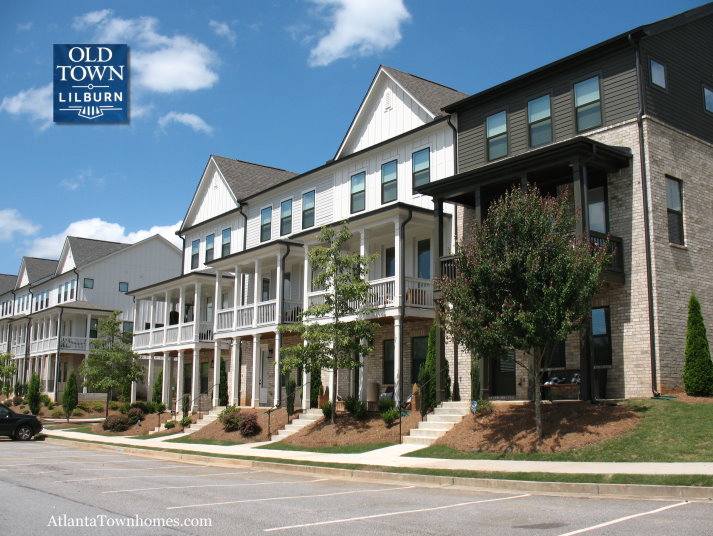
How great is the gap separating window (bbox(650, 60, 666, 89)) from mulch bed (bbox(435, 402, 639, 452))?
9.81 meters

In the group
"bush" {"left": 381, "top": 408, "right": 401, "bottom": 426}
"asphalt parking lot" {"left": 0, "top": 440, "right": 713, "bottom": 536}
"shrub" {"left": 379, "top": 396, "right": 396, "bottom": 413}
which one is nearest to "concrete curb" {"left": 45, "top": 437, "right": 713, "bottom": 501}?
"asphalt parking lot" {"left": 0, "top": 440, "right": 713, "bottom": 536}

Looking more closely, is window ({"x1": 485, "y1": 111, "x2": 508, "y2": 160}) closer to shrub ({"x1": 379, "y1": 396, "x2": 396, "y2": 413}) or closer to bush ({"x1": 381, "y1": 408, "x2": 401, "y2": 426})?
shrub ({"x1": 379, "y1": 396, "x2": 396, "y2": 413})

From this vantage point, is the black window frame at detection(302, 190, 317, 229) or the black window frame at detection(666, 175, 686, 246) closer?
the black window frame at detection(666, 175, 686, 246)

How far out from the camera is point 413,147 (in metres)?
27.0

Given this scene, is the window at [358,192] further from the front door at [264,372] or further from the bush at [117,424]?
the bush at [117,424]

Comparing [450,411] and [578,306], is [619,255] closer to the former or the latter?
[578,306]

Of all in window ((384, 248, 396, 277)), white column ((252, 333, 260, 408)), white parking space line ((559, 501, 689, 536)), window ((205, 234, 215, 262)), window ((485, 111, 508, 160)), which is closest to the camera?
white parking space line ((559, 501, 689, 536))

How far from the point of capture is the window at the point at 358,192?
95.2 feet

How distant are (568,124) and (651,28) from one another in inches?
137

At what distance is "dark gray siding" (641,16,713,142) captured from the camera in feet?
68.1

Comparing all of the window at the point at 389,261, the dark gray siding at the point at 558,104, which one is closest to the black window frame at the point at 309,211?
the window at the point at 389,261

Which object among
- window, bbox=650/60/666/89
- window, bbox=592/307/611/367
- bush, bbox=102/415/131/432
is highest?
window, bbox=650/60/666/89

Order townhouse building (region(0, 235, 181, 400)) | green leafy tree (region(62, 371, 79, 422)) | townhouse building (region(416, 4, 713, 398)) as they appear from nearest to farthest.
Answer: townhouse building (region(416, 4, 713, 398))
green leafy tree (region(62, 371, 79, 422))
townhouse building (region(0, 235, 181, 400))

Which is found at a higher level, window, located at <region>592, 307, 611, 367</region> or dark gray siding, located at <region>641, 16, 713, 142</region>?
dark gray siding, located at <region>641, 16, 713, 142</region>
